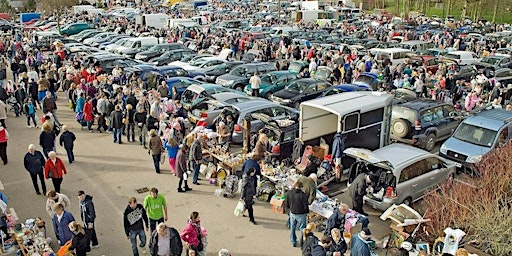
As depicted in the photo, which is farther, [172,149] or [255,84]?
[255,84]

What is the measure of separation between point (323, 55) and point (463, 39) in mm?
14834

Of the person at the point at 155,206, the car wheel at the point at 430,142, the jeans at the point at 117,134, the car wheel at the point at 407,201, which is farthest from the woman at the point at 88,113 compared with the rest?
the car wheel at the point at 430,142

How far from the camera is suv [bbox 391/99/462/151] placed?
15.3 meters

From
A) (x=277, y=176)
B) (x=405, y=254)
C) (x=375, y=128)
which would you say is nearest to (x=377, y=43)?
(x=375, y=128)

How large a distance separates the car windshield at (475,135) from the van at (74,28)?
3456 centimetres

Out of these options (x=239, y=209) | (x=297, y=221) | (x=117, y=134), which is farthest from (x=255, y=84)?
(x=297, y=221)

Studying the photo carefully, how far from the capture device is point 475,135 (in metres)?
14.0

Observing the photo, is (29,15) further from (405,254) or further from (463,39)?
(405,254)

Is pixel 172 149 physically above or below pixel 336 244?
above

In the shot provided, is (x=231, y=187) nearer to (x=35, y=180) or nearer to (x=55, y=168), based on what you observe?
(x=55, y=168)

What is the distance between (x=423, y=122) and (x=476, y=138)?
195 cm

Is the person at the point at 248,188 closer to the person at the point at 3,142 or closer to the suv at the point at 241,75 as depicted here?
the person at the point at 3,142

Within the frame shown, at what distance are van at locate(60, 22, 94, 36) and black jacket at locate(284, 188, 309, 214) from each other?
35715 millimetres

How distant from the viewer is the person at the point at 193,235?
8.53m
